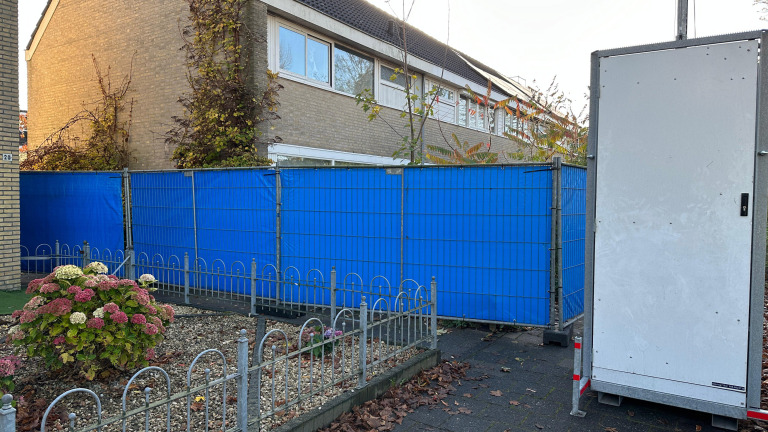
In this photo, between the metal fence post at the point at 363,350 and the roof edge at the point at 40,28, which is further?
the roof edge at the point at 40,28

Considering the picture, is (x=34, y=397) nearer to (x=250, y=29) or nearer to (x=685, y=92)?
(x=685, y=92)

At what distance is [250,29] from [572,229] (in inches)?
292

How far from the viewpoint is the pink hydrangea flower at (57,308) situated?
13.7 feet

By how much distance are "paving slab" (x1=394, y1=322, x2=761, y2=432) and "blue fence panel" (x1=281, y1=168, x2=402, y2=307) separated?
200 cm

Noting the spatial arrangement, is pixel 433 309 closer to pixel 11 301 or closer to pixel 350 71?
pixel 11 301

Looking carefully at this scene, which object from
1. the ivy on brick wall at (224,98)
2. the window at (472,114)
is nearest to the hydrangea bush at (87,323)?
the ivy on brick wall at (224,98)

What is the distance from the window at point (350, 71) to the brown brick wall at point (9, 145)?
21.4 feet

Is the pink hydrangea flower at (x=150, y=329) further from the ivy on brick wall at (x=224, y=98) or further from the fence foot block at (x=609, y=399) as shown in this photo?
the ivy on brick wall at (x=224, y=98)

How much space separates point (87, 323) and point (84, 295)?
0.77 feet

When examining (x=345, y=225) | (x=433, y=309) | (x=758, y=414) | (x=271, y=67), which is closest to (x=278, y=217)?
(x=345, y=225)

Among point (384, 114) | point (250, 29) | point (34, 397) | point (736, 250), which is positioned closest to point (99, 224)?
point (250, 29)

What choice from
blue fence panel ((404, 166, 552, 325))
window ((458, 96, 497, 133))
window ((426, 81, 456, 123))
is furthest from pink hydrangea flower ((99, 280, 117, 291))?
window ((458, 96, 497, 133))

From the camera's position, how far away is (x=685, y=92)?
3.97 metres

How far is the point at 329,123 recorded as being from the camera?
Result: 1266 centimetres
